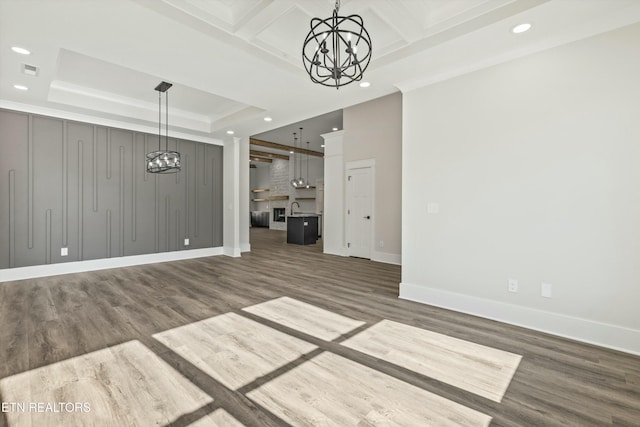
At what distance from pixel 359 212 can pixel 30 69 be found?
5.51 metres

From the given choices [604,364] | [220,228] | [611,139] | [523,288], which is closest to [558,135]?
[611,139]

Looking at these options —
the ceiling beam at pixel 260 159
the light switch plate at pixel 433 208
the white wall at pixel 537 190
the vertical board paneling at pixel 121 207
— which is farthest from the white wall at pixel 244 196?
the ceiling beam at pixel 260 159

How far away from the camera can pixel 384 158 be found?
229 inches

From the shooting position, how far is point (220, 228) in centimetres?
708

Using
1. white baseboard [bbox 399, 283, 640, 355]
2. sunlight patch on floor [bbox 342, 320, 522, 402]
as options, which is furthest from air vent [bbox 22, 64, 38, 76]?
white baseboard [bbox 399, 283, 640, 355]

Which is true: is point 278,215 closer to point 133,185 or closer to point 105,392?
point 133,185

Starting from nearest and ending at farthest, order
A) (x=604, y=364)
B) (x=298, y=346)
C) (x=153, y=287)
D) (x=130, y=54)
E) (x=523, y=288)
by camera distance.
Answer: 1. (x=604, y=364)
2. (x=298, y=346)
3. (x=523, y=288)
4. (x=130, y=54)
5. (x=153, y=287)

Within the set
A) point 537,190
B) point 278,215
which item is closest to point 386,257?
point 537,190

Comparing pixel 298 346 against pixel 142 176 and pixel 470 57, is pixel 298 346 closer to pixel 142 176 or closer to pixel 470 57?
pixel 470 57

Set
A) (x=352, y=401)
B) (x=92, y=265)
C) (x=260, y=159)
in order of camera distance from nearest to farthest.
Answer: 1. (x=352, y=401)
2. (x=92, y=265)
3. (x=260, y=159)

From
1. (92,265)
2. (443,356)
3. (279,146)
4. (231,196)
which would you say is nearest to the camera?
(443,356)

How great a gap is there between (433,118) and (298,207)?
971 cm

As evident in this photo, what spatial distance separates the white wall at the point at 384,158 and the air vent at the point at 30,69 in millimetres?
5036

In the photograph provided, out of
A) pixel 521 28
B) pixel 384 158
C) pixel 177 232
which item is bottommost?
pixel 177 232
